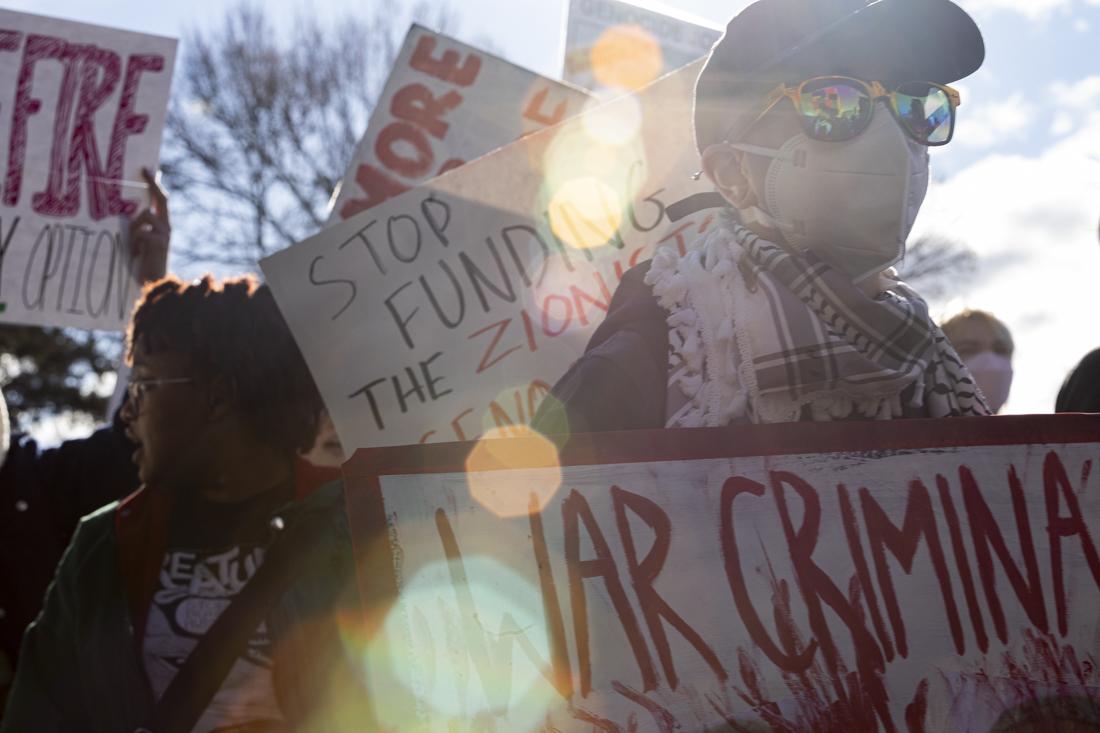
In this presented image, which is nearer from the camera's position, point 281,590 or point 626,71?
point 281,590

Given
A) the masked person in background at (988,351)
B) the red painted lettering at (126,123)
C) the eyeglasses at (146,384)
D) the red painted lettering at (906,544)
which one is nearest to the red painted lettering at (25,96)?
the red painted lettering at (126,123)

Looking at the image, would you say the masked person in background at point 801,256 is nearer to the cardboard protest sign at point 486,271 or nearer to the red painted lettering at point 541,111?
the cardboard protest sign at point 486,271

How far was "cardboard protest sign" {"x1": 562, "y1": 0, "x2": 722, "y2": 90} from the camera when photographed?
4020 millimetres

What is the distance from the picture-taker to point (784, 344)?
1354mm

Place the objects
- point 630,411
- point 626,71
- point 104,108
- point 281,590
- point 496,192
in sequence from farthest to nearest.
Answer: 1. point 626,71
2. point 104,108
3. point 496,192
4. point 281,590
5. point 630,411

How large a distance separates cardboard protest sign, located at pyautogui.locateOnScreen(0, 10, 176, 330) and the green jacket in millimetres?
→ 1661

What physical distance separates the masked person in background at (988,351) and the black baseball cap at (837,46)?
8.01 ft

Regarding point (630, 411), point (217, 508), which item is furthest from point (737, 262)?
point (217, 508)

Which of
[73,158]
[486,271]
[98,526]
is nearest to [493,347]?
[486,271]

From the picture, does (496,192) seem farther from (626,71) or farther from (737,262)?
(626,71)

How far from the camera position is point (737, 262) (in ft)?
4.71

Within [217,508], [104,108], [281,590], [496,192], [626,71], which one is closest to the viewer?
[281,590]

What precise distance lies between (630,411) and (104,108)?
117 inches

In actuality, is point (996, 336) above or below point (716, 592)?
above
